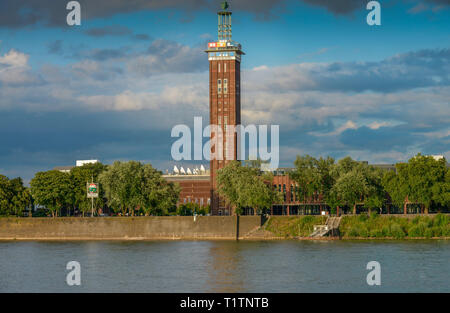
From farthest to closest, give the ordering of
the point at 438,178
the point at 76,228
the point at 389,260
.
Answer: the point at 76,228 < the point at 438,178 < the point at 389,260

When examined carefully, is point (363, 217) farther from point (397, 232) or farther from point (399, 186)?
point (399, 186)

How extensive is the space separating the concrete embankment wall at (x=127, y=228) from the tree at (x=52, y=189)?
7842mm

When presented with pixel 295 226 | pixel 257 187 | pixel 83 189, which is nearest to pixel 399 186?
pixel 295 226

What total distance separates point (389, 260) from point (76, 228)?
3413 inches

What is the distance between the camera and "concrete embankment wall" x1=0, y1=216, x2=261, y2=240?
155750 millimetres

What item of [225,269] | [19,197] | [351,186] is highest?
[351,186]

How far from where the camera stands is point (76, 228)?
539 ft

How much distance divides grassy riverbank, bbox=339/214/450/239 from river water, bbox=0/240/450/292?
1013 cm

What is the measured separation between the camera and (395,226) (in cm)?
14125

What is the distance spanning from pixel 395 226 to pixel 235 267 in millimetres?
57315

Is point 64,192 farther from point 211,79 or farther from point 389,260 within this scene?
point 389,260

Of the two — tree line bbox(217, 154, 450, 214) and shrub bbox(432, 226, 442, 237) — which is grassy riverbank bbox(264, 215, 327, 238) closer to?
tree line bbox(217, 154, 450, 214)

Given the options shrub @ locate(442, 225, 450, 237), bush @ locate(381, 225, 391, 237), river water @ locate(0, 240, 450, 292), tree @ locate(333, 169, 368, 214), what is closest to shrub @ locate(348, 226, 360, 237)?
bush @ locate(381, 225, 391, 237)
